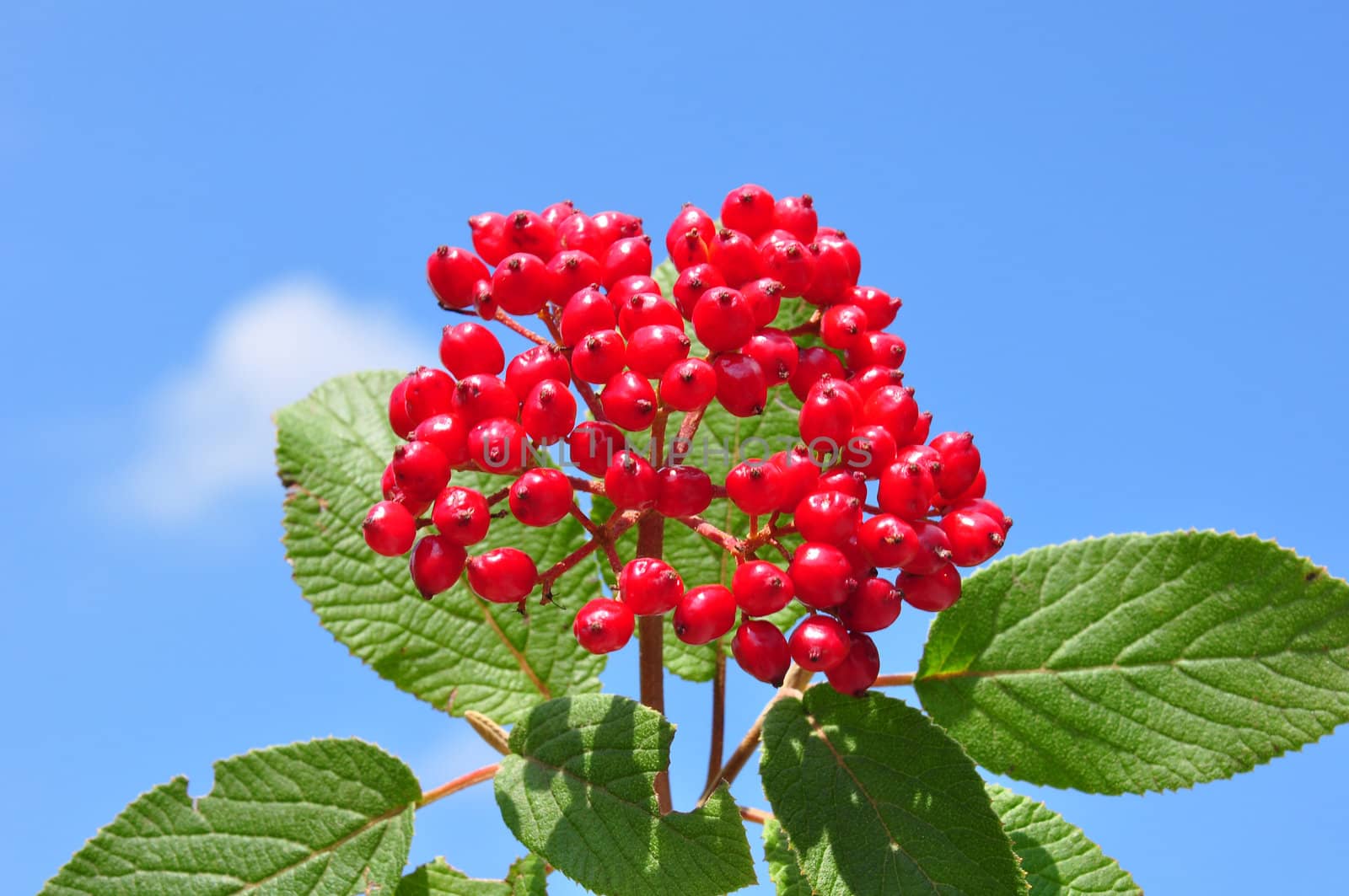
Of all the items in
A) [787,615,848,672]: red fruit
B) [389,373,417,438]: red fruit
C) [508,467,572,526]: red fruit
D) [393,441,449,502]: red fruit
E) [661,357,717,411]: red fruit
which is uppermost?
[389,373,417,438]: red fruit

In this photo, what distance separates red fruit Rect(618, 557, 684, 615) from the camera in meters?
2.11

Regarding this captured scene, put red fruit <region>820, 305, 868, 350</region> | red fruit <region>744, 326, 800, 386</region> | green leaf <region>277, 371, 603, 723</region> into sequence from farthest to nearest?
green leaf <region>277, 371, 603, 723</region> → red fruit <region>820, 305, 868, 350</region> → red fruit <region>744, 326, 800, 386</region>

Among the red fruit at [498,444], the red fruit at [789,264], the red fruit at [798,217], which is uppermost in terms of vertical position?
the red fruit at [798,217]

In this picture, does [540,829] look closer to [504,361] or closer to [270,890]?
[270,890]

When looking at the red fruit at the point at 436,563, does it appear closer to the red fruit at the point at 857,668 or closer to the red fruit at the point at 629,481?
the red fruit at the point at 629,481

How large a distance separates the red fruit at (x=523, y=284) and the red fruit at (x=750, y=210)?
428mm

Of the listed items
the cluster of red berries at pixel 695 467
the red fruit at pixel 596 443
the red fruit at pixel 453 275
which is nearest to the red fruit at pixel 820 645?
the cluster of red berries at pixel 695 467

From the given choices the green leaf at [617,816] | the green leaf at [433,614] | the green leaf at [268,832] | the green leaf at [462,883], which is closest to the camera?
the green leaf at [617,816]

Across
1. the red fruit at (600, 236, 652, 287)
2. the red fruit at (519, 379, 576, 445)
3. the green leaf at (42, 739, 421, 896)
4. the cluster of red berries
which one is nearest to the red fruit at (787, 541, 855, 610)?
the cluster of red berries

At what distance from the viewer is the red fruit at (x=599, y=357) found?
2.19 m

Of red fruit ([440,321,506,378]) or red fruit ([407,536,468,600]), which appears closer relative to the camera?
red fruit ([407,536,468,600])

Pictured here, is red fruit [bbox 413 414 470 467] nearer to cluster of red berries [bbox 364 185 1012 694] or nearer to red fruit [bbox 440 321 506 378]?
cluster of red berries [bbox 364 185 1012 694]

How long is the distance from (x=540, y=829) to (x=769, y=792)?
0.46 metres

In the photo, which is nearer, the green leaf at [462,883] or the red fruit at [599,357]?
the red fruit at [599,357]
